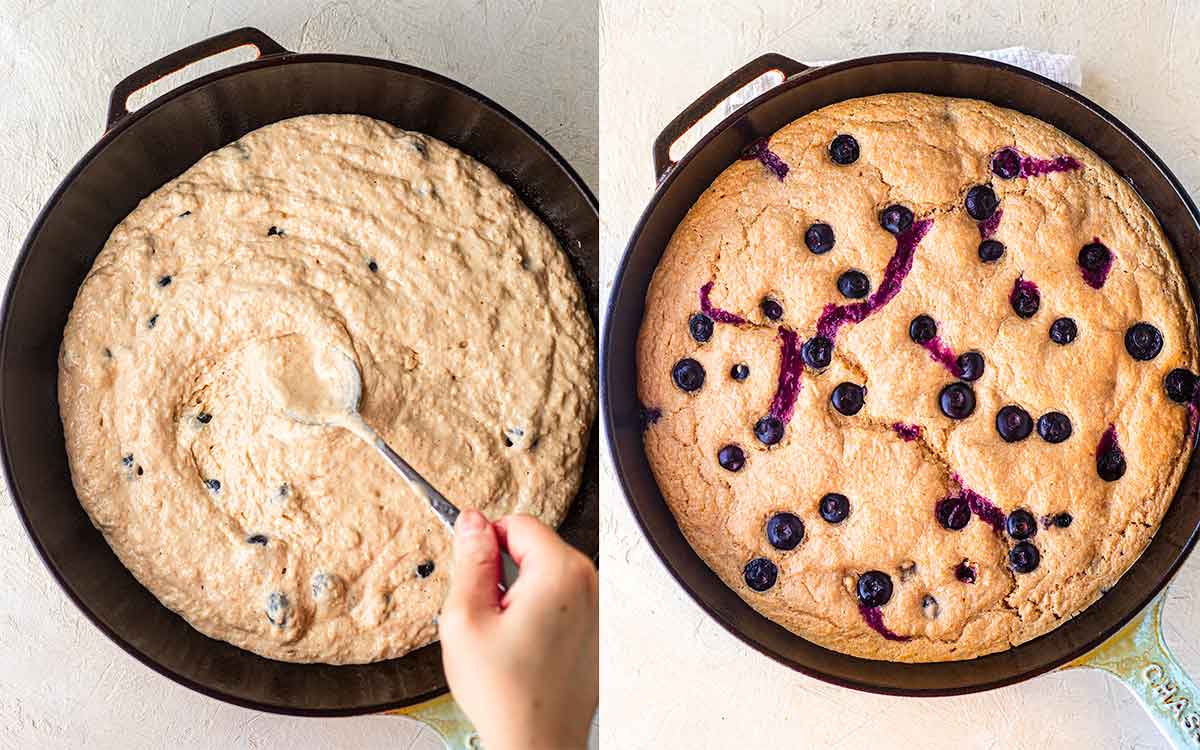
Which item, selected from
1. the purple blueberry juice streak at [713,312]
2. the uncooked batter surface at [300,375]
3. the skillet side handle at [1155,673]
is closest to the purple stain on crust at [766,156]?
the purple blueberry juice streak at [713,312]

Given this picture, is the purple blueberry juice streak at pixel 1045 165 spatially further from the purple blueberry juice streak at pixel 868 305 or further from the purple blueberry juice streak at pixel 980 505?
the purple blueberry juice streak at pixel 980 505

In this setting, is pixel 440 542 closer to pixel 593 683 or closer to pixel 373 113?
pixel 593 683

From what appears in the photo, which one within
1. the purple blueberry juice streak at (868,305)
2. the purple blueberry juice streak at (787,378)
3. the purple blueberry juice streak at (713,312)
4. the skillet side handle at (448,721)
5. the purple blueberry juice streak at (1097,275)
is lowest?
the skillet side handle at (448,721)

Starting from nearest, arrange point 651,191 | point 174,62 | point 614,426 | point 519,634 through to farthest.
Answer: point 519,634, point 614,426, point 174,62, point 651,191

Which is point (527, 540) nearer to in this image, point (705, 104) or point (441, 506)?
point (441, 506)

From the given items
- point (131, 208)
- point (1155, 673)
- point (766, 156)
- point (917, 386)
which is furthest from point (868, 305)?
point (131, 208)

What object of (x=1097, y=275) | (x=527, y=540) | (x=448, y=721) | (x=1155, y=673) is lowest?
(x=448, y=721)

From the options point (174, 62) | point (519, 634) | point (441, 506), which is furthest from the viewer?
point (174, 62)

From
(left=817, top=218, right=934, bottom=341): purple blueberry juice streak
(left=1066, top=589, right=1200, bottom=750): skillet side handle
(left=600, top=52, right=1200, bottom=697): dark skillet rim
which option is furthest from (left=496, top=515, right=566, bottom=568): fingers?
(left=1066, top=589, right=1200, bottom=750): skillet side handle
